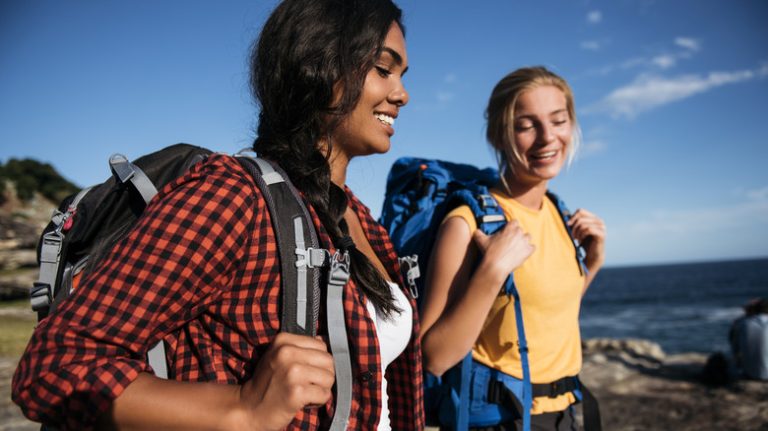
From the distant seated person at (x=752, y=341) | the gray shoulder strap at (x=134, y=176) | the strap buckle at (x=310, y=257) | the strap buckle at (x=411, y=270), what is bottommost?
the distant seated person at (x=752, y=341)

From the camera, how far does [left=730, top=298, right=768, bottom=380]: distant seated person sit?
844cm

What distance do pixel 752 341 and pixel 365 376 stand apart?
10443 mm

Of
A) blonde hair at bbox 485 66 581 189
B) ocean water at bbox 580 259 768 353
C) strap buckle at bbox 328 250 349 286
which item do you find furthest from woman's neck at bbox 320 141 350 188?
ocean water at bbox 580 259 768 353

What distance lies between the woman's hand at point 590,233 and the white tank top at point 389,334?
1.72 m

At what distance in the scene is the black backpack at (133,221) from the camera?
125 cm

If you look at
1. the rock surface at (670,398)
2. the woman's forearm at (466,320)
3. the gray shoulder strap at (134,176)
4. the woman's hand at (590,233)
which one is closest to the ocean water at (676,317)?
the rock surface at (670,398)

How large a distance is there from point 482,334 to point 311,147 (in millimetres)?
1524

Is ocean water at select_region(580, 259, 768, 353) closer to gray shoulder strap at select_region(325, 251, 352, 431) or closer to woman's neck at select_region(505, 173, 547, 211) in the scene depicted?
woman's neck at select_region(505, 173, 547, 211)

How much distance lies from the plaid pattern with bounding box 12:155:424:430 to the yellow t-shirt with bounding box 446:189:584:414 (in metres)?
1.24

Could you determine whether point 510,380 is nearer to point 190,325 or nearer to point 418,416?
point 418,416

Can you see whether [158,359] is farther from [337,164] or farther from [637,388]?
[637,388]

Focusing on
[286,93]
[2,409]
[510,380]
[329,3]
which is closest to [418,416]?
[510,380]

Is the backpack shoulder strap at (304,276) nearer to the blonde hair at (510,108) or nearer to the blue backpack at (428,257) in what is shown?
the blue backpack at (428,257)

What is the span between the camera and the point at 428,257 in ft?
8.75
